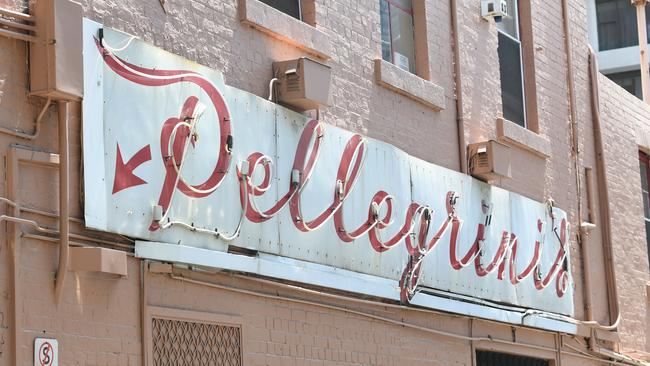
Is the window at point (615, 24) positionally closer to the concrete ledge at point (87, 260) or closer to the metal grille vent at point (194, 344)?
the metal grille vent at point (194, 344)

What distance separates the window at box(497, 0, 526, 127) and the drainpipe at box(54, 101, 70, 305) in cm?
843

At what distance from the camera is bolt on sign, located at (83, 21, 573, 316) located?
34.2 ft

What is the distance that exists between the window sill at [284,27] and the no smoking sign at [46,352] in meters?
3.79

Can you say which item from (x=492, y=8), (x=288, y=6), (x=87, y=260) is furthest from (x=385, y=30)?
(x=87, y=260)

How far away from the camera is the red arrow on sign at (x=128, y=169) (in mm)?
10359

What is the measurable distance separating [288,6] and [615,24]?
1304 inches

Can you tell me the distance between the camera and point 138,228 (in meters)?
10.5

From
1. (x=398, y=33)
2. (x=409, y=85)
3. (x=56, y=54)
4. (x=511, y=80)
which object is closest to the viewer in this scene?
(x=56, y=54)

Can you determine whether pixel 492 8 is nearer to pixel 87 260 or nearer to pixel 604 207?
pixel 604 207

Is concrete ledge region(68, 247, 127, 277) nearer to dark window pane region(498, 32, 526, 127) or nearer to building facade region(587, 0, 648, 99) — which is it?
dark window pane region(498, 32, 526, 127)

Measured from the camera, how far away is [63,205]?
32.2 feet

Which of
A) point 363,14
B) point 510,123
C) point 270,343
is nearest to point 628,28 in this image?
point 510,123

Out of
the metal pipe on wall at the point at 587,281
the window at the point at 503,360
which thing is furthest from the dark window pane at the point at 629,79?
the window at the point at 503,360

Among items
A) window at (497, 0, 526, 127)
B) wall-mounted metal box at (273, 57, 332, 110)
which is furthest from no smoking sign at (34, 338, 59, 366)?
window at (497, 0, 526, 127)
